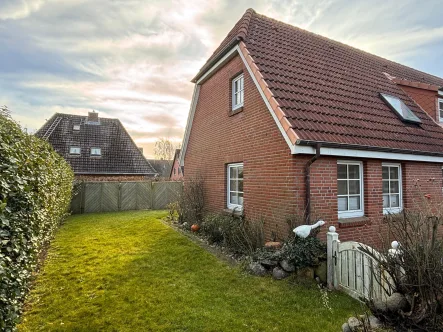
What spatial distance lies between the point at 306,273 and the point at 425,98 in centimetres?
1047

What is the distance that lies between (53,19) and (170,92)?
23.8 feet

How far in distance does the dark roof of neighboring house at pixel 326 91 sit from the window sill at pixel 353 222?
1.89 m

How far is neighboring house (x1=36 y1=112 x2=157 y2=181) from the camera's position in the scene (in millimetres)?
21266

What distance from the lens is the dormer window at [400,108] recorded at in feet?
28.6

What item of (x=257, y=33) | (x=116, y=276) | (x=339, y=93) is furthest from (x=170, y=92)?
(x=116, y=276)

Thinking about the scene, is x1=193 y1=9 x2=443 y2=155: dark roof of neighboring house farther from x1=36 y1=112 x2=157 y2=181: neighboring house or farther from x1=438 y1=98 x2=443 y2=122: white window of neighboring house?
x1=36 y1=112 x2=157 y2=181: neighboring house

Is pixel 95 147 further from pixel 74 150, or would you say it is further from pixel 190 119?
pixel 190 119

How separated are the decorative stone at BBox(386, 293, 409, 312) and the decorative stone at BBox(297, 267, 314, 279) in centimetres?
226

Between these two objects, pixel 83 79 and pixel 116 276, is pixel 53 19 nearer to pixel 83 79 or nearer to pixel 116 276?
pixel 83 79

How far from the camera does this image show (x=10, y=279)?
2.91 m

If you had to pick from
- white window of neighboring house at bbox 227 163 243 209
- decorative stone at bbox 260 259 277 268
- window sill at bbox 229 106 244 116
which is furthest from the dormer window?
decorative stone at bbox 260 259 277 268

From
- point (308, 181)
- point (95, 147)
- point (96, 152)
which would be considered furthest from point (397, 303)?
point (95, 147)

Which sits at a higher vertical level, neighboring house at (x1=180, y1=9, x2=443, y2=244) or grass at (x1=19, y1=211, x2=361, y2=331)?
neighboring house at (x1=180, y1=9, x2=443, y2=244)

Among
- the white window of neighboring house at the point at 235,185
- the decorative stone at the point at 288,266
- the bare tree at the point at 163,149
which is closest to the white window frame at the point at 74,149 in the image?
the white window of neighboring house at the point at 235,185
